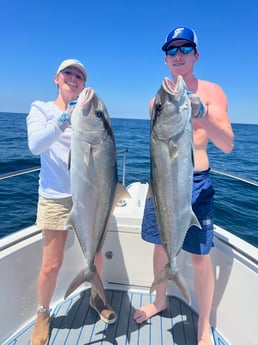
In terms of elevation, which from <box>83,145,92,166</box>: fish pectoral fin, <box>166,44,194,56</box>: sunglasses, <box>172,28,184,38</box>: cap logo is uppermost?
<box>172,28,184,38</box>: cap logo

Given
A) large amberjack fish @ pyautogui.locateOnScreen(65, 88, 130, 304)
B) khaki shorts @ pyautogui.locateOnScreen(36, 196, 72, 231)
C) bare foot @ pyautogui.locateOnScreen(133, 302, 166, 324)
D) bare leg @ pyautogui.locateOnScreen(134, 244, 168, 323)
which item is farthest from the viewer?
bare foot @ pyautogui.locateOnScreen(133, 302, 166, 324)

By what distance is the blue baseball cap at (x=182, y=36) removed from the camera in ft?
6.44

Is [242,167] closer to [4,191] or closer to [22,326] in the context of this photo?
[4,191]

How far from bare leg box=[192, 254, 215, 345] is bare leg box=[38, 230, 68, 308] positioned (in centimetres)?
110

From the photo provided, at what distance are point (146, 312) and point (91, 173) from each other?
1712mm

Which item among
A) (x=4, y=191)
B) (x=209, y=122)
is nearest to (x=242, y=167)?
(x=4, y=191)

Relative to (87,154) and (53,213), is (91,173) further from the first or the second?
(53,213)

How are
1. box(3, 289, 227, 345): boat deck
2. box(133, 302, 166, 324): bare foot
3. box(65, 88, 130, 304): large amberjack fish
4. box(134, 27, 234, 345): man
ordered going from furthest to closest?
box(133, 302, 166, 324): bare foot < box(3, 289, 227, 345): boat deck < box(134, 27, 234, 345): man < box(65, 88, 130, 304): large amberjack fish

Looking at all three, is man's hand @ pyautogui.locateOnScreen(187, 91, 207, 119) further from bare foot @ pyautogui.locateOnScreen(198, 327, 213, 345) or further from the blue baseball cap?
bare foot @ pyautogui.locateOnScreen(198, 327, 213, 345)

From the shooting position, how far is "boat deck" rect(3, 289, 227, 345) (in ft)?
8.29

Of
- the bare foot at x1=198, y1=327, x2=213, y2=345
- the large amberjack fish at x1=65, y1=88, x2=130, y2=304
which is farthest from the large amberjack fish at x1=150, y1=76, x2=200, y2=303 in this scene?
the bare foot at x1=198, y1=327, x2=213, y2=345

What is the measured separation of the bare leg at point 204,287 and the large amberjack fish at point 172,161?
469 mm

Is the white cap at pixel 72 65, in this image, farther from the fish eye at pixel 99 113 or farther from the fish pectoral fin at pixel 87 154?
the fish pectoral fin at pixel 87 154

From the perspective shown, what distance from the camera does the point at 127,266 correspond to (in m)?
3.23
